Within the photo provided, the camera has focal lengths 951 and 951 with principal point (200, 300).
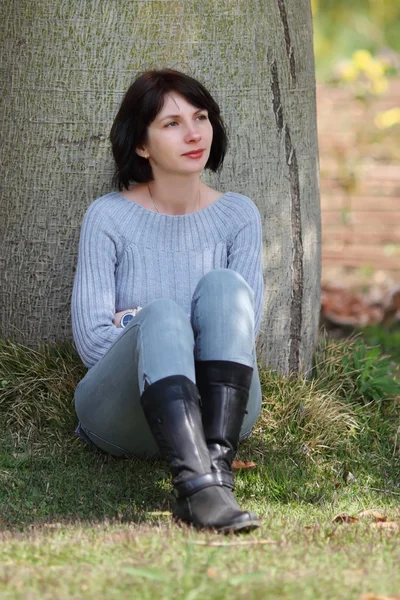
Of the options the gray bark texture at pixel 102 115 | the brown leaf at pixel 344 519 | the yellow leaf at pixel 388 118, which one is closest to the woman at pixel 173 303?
the gray bark texture at pixel 102 115

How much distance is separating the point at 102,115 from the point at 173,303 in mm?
1167

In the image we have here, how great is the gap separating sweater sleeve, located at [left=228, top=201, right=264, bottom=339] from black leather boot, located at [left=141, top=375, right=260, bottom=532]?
63 centimetres

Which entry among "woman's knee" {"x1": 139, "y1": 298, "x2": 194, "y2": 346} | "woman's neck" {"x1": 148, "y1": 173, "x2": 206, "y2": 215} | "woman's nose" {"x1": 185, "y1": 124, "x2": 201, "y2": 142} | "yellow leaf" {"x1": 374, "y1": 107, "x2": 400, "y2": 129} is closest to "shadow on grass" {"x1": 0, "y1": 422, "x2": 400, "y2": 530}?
"woman's knee" {"x1": 139, "y1": 298, "x2": 194, "y2": 346}

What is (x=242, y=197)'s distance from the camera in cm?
359

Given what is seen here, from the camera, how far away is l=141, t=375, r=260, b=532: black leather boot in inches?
104

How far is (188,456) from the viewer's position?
269 cm

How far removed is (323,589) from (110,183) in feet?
6.72

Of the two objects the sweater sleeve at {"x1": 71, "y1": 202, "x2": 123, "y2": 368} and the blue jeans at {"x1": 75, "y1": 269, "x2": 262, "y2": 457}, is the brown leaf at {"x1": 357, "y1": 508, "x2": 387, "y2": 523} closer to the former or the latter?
the blue jeans at {"x1": 75, "y1": 269, "x2": 262, "y2": 457}

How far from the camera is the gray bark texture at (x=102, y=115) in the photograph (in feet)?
12.3

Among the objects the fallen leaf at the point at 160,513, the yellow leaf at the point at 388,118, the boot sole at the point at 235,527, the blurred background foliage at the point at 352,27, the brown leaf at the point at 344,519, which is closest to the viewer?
the boot sole at the point at 235,527

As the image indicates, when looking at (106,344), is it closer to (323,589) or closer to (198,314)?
(198,314)

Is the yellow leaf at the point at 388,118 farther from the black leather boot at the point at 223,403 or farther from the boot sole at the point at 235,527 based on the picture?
the boot sole at the point at 235,527

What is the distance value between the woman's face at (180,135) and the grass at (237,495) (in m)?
0.91

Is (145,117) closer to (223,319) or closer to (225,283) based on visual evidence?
(225,283)
